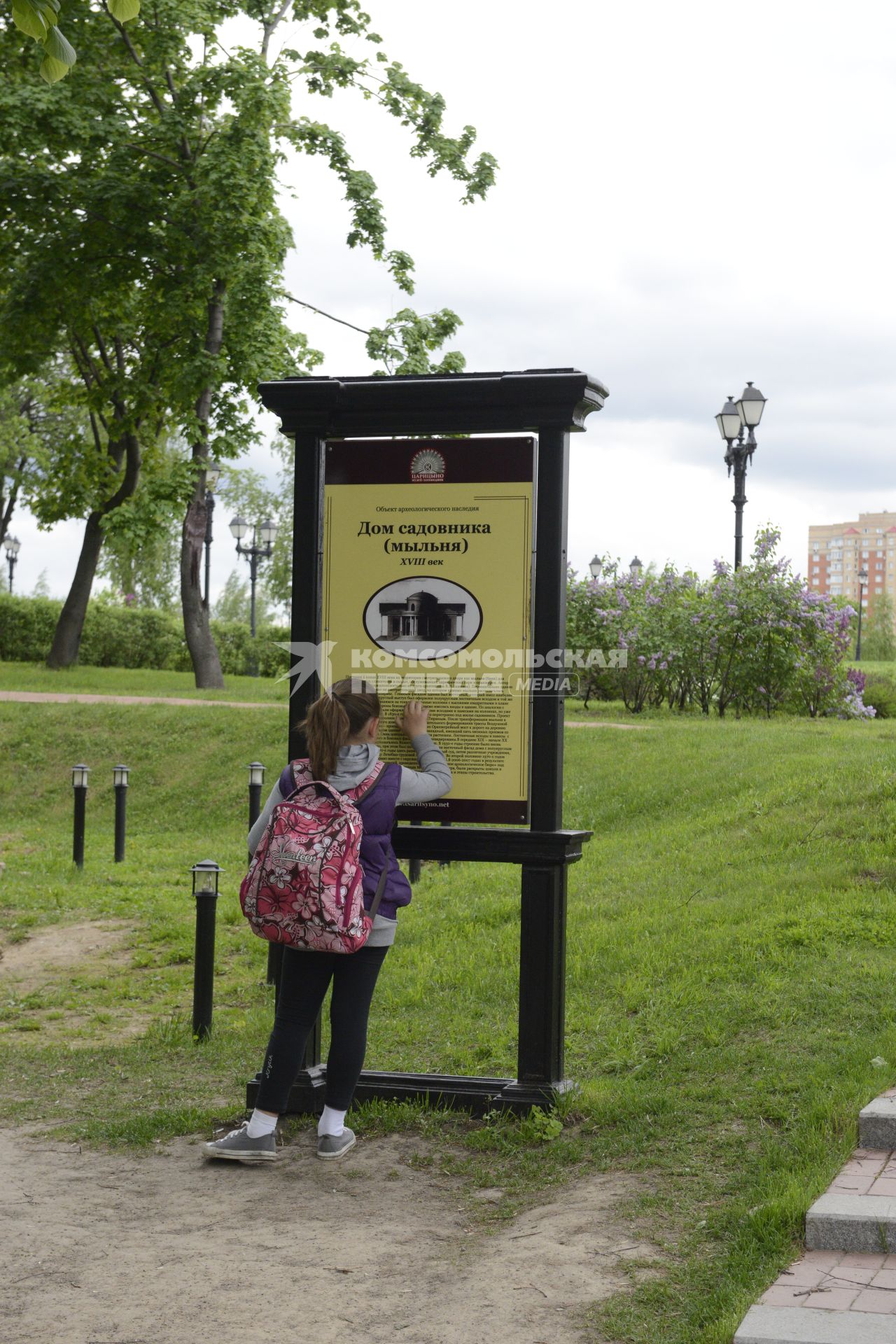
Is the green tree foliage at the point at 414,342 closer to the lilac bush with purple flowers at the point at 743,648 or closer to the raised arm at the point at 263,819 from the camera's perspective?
the lilac bush with purple flowers at the point at 743,648

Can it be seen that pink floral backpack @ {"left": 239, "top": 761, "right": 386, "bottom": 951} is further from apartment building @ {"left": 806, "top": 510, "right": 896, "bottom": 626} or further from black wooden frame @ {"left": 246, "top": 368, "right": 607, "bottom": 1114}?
apartment building @ {"left": 806, "top": 510, "right": 896, "bottom": 626}

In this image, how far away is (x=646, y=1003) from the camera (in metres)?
6.47

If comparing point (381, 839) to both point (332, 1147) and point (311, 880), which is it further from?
point (332, 1147)

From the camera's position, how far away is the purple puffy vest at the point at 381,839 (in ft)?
15.9

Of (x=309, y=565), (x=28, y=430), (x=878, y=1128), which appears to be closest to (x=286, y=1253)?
(x=878, y=1128)

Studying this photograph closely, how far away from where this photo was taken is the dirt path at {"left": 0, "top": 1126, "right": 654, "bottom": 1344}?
3570mm

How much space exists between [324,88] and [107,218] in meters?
4.40

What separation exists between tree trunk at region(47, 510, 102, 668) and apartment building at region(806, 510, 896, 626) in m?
108

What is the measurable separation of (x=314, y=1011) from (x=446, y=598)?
1.75 m

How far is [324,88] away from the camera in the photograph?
71.9 ft

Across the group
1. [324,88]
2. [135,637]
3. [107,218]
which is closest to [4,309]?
[107,218]

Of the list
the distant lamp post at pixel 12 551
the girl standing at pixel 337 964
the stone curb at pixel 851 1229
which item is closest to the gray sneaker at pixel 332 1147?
the girl standing at pixel 337 964

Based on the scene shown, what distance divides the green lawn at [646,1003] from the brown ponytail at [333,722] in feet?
5.27

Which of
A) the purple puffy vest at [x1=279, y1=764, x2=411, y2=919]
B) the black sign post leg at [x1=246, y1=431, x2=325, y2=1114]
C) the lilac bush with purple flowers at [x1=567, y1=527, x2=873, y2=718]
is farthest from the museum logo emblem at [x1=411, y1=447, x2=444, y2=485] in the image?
the lilac bush with purple flowers at [x1=567, y1=527, x2=873, y2=718]
